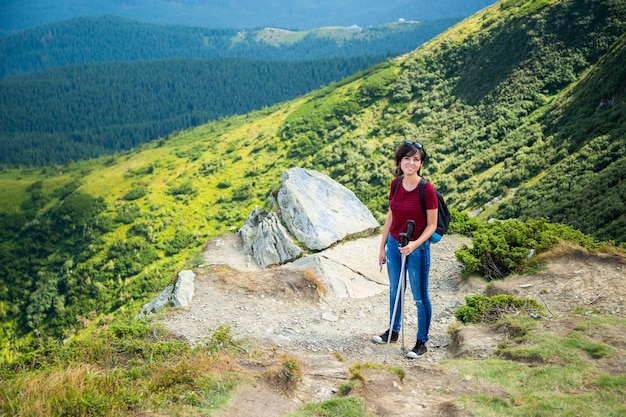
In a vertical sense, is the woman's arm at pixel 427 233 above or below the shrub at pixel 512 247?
above

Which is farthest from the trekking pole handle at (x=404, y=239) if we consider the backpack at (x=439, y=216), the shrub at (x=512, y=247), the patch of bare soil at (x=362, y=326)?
the shrub at (x=512, y=247)

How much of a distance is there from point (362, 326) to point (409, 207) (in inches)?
206

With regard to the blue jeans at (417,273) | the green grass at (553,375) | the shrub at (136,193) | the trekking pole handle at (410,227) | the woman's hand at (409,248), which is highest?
the trekking pole handle at (410,227)

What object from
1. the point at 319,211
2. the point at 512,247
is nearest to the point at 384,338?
the point at 512,247

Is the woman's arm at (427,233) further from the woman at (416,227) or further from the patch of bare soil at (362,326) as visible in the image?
→ the patch of bare soil at (362,326)

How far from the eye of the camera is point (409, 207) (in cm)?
972

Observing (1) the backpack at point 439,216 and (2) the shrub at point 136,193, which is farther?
(2) the shrub at point 136,193

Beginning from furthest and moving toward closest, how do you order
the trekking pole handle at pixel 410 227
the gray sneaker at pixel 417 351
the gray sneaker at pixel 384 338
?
the gray sneaker at pixel 384 338, the gray sneaker at pixel 417 351, the trekking pole handle at pixel 410 227

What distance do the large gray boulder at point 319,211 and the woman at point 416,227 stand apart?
9.92 metres

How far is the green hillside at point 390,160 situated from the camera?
42750mm

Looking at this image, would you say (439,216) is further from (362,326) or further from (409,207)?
(362,326)

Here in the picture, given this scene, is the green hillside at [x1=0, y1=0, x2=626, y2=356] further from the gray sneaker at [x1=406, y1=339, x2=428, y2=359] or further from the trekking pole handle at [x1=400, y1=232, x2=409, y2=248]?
the trekking pole handle at [x1=400, y1=232, x2=409, y2=248]

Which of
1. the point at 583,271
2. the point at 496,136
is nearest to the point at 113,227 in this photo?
the point at 496,136

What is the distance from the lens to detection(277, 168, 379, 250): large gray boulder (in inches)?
827
